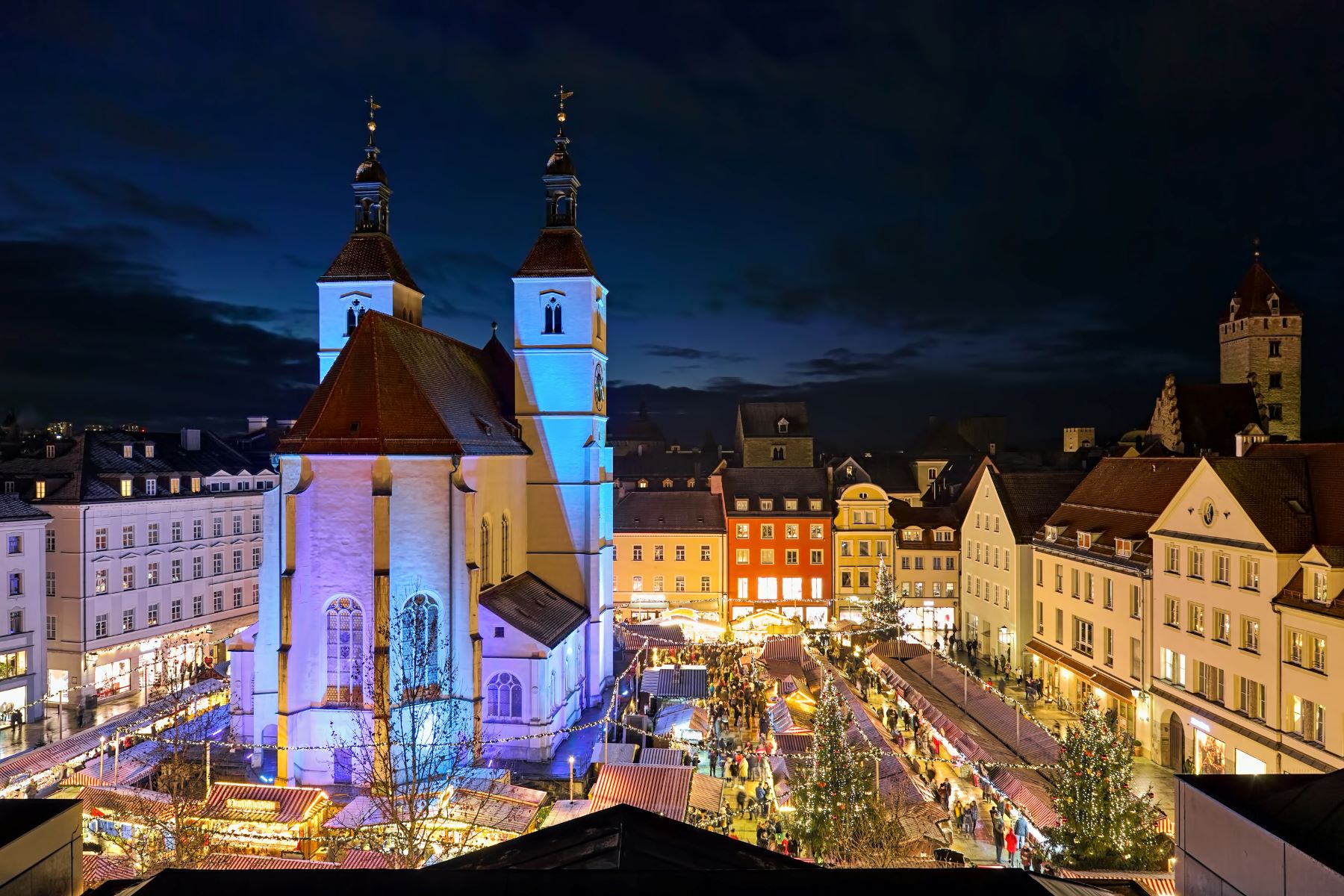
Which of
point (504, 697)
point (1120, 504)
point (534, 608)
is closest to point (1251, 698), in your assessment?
point (1120, 504)

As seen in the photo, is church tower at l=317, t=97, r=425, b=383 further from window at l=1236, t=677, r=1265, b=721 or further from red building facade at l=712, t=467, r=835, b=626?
window at l=1236, t=677, r=1265, b=721

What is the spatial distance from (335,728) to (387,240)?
73.3ft

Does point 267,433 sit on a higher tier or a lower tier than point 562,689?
higher

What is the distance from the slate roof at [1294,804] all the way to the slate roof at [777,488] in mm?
51624

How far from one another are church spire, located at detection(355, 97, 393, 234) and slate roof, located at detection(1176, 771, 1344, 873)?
130 feet

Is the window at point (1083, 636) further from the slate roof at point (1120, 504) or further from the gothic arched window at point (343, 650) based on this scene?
the gothic arched window at point (343, 650)

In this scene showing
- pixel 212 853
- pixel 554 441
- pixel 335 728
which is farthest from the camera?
pixel 554 441

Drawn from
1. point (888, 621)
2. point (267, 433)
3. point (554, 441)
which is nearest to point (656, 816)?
point (554, 441)

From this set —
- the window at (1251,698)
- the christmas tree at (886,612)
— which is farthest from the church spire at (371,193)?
the window at (1251,698)

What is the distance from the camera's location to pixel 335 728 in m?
27.7

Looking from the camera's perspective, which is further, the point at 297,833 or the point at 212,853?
the point at 297,833

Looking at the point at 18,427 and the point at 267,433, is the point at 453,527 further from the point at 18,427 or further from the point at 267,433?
the point at 18,427

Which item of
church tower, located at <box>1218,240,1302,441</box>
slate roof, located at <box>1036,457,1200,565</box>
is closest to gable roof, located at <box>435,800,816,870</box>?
slate roof, located at <box>1036,457,1200,565</box>

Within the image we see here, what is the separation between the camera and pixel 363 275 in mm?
38219
